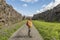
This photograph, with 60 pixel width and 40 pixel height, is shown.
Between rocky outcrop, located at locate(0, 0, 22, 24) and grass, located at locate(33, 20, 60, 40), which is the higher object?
rocky outcrop, located at locate(0, 0, 22, 24)

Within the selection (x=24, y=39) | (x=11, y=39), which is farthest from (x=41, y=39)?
(x=11, y=39)

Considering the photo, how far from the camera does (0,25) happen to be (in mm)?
31750

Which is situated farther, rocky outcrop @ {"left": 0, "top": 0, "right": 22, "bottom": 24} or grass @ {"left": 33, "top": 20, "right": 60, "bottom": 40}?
rocky outcrop @ {"left": 0, "top": 0, "right": 22, "bottom": 24}

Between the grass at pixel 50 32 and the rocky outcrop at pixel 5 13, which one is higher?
the rocky outcrop at pixel 5 13

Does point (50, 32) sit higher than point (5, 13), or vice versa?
point (5, 13)

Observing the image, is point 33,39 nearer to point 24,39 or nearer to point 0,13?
point 24,39

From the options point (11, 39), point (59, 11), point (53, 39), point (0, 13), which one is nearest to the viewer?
point (53, 39)

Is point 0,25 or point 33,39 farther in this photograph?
point 0,25

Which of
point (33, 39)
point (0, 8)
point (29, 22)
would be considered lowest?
point (33, 39)

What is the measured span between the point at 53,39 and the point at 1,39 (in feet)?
19.4

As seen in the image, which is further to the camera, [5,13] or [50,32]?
[5,13]

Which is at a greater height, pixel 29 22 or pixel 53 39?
pixel 29 22

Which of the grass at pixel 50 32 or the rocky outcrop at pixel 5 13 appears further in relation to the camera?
the rocky outcrop at pixel 5 13

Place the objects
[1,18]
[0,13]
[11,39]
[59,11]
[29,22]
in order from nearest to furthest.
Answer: [11,39] < [29,22] < [0,13] < [1,18] < [59,11]
